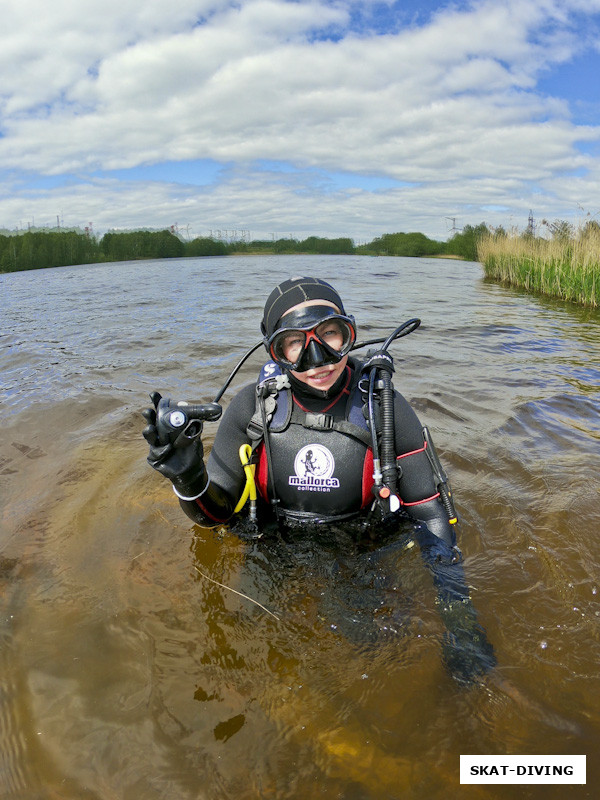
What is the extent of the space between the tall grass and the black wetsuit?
543 inches

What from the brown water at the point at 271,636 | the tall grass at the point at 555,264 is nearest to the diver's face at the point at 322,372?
the brown water at the point at 271,636

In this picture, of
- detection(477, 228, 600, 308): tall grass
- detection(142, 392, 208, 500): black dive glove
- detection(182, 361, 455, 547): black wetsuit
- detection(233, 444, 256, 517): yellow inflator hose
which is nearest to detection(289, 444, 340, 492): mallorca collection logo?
detection(182, 361, 455, 547): black wetsuit

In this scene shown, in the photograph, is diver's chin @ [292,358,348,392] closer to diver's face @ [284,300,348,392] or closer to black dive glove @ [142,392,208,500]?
diver's face @ [284,300,348,392]

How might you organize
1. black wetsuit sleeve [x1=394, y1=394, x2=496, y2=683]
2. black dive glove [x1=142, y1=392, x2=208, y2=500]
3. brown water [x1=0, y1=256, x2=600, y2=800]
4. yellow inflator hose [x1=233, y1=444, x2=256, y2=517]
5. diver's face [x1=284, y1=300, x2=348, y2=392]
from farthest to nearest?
1. yellow inflator hose [x1=233, y1=444, x2=256, y2=517]
2. diver's face [x1=284, y1=300, x2=348, y2=392]
3. black wetsuit sleeve [x1=394, y1=394, x2=496, y2=683]
4. black dive glove [x1=142, y1=392, x2=208, y2=500]
5. brown water [x1=0, y1=256, x2=600, y2=800]

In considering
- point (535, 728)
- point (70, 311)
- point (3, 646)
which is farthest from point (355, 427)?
point (70, 311)

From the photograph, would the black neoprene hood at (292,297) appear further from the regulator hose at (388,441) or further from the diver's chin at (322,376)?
the regulator hose at (388,441)

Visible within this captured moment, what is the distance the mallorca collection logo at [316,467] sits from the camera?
9.91 feet

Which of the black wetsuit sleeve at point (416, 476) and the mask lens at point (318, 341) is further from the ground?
the mask lens at point (318, 341)

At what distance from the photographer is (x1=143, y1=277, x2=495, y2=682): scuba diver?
2801mm

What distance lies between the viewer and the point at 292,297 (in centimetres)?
296

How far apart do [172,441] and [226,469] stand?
77 cm

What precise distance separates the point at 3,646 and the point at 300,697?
4.75ft

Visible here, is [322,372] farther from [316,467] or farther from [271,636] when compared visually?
[271,636]

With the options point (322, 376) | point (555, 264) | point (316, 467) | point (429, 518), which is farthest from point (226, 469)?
point (555, 264)
